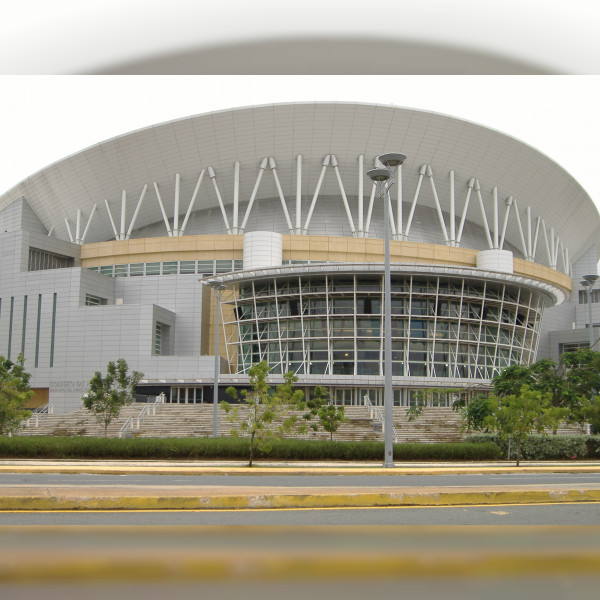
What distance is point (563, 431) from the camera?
4303 centimetres

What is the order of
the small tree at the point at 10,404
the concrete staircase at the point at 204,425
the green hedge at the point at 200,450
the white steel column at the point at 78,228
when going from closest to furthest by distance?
the green hedge at the point at 200,450 → the small tree at the point at 10,404 → the concrete staircase at the point at 204,425 → the white steel column at the point at 78,228

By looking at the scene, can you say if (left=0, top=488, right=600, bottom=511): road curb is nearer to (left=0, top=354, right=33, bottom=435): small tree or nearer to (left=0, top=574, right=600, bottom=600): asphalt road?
(left=0, top=574, right=600, bottom=600): asphalt road

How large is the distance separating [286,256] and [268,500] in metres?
59.4

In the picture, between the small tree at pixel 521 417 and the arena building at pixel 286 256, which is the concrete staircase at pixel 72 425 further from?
the small tree at pixel 521 417

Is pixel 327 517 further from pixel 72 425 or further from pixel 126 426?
pixel 72 425

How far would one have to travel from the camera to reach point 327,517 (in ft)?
30.7

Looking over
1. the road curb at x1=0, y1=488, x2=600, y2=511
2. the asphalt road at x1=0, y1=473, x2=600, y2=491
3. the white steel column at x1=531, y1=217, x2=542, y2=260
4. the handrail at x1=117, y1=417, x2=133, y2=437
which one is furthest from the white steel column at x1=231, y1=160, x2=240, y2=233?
the road curb at x1=0, y1=488, x2=600, y2=511

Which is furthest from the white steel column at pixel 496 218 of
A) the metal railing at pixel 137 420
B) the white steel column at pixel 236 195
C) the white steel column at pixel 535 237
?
the metal railing at pixel 137 420

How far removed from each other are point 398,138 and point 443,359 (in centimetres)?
2362

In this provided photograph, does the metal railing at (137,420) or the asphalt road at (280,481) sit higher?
the metal railing at (137,420)

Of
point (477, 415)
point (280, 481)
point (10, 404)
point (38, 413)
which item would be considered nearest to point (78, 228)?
point (38, 413)

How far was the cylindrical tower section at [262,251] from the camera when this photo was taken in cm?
6700

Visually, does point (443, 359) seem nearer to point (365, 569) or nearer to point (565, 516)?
point (565, 516)

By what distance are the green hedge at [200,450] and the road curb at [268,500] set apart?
2079 centimetres
